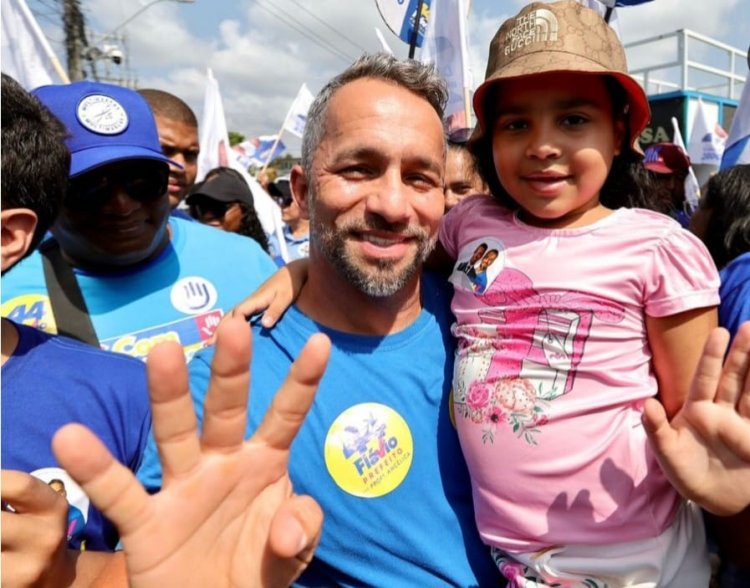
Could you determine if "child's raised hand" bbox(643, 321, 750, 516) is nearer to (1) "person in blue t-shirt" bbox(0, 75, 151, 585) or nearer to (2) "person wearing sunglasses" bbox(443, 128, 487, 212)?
(1) "person in blue t-shirt" bbox(0, 75, 151, 585)

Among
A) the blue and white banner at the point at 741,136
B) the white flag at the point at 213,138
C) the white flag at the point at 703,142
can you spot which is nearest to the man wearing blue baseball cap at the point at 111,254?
the blue and white banner at the point at 741,136

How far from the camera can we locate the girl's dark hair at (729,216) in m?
2.04

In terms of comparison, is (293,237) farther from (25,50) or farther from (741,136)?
(741,136)

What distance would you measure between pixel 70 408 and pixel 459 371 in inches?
38.7

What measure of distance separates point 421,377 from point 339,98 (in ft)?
2.84

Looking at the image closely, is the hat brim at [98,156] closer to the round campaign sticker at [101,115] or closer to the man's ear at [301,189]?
the round campaign sticker at [101,115]

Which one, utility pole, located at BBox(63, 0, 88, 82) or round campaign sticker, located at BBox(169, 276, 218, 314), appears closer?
round campaign sticker, located at BBox(169, 276, 218, 314)

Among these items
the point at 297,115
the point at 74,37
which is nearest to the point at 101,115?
the point at 297,115

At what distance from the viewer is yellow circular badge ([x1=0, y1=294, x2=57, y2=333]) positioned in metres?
2.07

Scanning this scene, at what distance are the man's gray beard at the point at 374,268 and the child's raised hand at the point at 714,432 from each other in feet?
2.43

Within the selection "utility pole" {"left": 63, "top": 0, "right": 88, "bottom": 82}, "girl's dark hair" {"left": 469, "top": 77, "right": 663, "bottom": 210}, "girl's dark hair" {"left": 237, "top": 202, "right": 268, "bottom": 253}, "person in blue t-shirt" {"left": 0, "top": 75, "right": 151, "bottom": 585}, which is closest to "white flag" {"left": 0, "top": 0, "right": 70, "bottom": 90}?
"girl's dark hair" {"left": 237, "top": 202, "right": 268, "bottom": 253}

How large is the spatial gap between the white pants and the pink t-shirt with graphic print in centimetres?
3

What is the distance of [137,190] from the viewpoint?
235cm

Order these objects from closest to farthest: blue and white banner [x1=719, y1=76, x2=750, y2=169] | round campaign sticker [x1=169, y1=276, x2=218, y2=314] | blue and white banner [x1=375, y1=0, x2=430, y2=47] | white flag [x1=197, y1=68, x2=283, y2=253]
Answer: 1. round campaign sticker [x1=169, y1=276, x2=218, y2=314]
2. blue and white banner [x1=719, y1=76, x2=750, y2=169]
3. blue and white banner [x1=375, y1=0, x2=430, y2=47]
4. white flag [x1=197, y1=68, x2=283, y2=253]
